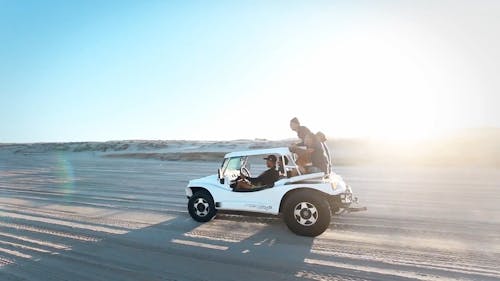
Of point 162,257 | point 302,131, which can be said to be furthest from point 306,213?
point 162,257

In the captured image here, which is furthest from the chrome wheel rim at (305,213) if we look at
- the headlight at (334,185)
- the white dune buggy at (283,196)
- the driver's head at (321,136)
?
the driver's head at (321,136)

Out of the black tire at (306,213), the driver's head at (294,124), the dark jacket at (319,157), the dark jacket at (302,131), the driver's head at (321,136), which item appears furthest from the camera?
the driver's head at (294,124)

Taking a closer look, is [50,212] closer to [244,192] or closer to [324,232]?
[244,192]

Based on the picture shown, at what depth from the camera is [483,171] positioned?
18.3m

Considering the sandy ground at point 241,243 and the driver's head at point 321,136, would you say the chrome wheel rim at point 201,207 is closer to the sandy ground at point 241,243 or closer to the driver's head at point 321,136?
the sandy ground at point 241,243

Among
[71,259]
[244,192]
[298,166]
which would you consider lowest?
[71,259]

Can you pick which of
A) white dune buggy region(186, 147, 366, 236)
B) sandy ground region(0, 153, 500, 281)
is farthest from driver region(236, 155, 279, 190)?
sandy ground region(0, 153, 500, 281)

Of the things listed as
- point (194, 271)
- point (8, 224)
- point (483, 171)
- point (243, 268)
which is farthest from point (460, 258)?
point (483, 171)

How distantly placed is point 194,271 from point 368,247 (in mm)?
2850

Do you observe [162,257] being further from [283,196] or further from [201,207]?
[283,196]

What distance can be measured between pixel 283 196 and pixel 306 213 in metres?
0.59

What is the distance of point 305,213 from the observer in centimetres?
686

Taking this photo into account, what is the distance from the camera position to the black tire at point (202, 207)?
805cm

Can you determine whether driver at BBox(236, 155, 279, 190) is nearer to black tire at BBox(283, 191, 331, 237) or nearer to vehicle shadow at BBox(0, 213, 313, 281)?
black tire at BBox(283, 191, 331, 237)
